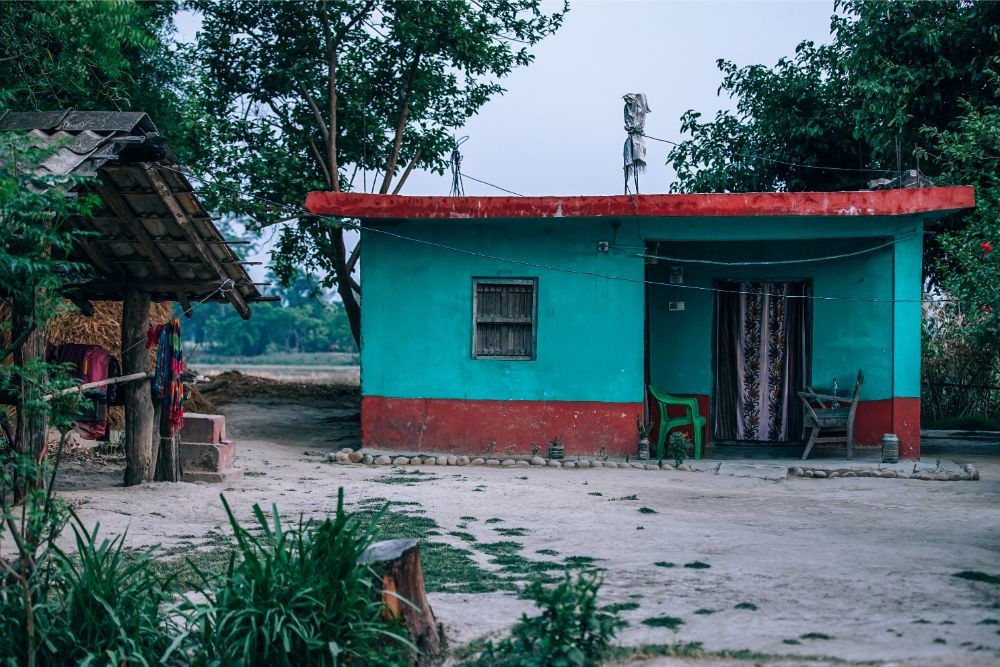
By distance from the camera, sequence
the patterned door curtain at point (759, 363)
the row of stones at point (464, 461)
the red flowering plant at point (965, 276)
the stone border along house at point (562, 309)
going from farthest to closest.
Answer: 1. the patterned door curtain at point (759, 363)
2. the stone border along house at point (562, 309)
3. the row of stones at point (464, 461)
4. the red flowering plant at point (965, 276)

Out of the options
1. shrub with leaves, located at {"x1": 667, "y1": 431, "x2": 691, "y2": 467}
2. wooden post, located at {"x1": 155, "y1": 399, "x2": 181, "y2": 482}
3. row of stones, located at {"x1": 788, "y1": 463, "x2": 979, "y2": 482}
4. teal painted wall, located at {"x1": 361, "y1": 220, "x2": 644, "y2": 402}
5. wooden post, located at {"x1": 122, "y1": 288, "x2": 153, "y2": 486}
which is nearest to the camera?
wooden post, located at {"x1": 122, "y1": 288, "x2": 153, "y2": 486}

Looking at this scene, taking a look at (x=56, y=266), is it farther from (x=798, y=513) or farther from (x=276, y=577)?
(x=798, y=513)

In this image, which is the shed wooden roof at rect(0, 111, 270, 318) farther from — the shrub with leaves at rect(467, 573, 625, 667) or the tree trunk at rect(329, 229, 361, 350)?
the tree trunk at rect(329, 229, 361, 350)

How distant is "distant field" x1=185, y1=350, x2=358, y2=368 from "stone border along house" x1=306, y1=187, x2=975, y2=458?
35.8 metres

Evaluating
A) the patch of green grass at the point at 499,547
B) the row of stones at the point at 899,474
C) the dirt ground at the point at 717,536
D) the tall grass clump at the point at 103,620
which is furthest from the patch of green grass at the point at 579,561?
the row of stones at the point at 899,474

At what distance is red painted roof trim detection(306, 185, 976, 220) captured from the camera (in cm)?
1177

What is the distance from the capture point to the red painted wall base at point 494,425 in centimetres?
1264

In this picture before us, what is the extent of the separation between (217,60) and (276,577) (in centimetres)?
1417

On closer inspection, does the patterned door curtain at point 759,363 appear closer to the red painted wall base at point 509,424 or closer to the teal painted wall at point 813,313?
the teal painted wall at point 813,313

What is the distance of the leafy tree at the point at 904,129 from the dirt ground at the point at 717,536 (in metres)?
2.59

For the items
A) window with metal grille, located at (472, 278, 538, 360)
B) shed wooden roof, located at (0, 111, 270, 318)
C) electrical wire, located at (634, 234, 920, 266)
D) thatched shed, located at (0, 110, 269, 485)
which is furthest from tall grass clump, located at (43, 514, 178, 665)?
electrical wire, located at (634, 234, 920, 266)

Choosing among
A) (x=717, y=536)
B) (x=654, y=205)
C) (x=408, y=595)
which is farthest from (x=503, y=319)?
(x=408, y=595)

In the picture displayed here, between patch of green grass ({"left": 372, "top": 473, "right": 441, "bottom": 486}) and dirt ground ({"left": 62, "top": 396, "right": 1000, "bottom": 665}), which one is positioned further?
patch of green grass ({"left": 372, "top": 473, "right": 441, "bottom": 486})

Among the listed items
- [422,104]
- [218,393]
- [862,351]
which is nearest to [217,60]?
[422,104]
